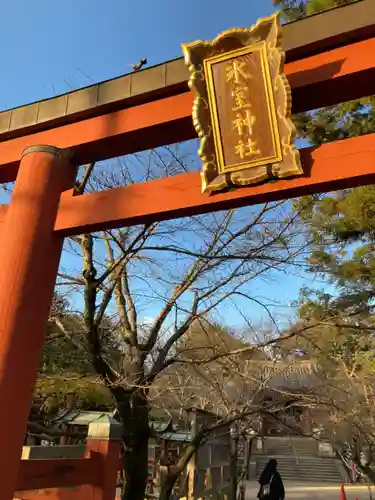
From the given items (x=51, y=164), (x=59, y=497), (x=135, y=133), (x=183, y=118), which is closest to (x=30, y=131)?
(x=51, y=164)

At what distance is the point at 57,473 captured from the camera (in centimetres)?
412

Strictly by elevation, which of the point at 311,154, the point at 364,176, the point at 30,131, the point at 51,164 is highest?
the point at 30,131

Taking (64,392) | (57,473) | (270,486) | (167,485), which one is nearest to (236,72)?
(57,473)

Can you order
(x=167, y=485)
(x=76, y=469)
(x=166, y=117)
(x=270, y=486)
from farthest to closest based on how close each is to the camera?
(x=270, y=486)
(x=167, y=485)
(x=76, y=469)
(x=166, y=117)

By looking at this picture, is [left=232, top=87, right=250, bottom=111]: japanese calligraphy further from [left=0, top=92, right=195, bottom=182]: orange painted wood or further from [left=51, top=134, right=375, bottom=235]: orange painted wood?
[left=51, top=134, right=375, bottom=235]: orange painted wood

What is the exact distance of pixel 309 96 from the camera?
2805 millimetres

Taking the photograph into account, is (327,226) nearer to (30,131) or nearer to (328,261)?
(328,261)

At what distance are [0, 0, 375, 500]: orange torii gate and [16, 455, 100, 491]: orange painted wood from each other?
1.44m

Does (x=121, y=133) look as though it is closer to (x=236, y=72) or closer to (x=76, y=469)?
(x=236, y=72)

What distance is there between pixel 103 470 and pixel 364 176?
4.04m

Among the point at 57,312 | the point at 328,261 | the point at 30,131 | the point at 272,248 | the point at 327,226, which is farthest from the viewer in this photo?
the point at 328,261

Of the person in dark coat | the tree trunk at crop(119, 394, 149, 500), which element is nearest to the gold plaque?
the tree trunk at crop(119, 394, 149, 500)

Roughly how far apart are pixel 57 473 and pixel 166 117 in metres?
3.46

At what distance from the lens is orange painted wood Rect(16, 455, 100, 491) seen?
383 cm
